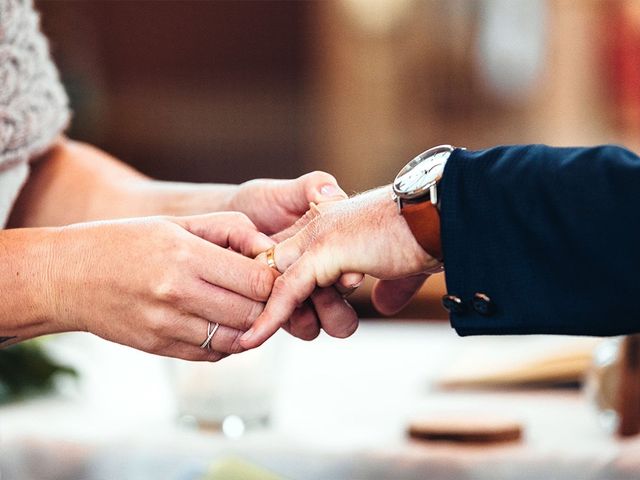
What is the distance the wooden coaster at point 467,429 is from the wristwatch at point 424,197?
0.34m

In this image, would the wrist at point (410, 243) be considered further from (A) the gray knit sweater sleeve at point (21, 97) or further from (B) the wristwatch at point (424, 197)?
(A) the gray knit sweater sleeve at point (21, 97)

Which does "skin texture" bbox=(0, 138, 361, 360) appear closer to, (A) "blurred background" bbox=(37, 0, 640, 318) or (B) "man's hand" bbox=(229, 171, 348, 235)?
(B) "man's hand" bbox=(229, 171, 348, 235)

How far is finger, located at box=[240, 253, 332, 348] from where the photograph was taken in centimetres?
124

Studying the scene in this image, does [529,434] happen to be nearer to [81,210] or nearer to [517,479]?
[517,479]

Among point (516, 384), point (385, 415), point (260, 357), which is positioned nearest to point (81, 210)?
point (260, 357)

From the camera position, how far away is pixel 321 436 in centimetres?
152

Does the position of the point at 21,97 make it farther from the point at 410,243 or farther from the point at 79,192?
the point at 410,243

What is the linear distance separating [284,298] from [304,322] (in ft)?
0.34

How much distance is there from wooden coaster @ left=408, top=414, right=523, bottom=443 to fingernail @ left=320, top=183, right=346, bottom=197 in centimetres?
36

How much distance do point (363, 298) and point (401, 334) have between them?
3.12ft

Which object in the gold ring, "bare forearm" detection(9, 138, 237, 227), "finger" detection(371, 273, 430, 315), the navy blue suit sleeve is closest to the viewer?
the navy blue suit sleeve

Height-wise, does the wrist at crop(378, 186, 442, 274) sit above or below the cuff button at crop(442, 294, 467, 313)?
above

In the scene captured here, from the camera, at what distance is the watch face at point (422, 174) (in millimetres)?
1189

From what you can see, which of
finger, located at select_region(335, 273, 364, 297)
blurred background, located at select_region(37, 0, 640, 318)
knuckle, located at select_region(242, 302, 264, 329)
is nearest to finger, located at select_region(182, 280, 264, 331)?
knuckle, located at select_region(242, 302, 264, 329)
